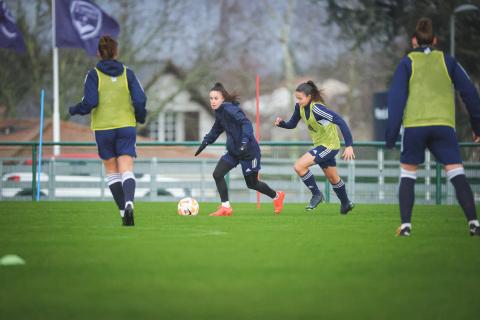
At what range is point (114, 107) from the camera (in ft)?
36.9

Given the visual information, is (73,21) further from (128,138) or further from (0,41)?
(128,138)

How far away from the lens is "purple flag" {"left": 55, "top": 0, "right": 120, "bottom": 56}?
28250mm

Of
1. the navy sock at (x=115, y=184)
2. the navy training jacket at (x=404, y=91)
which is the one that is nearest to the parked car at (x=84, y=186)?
the navy sock at (x=115, y=184)

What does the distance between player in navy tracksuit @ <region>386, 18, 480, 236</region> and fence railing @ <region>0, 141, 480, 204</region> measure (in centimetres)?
1045

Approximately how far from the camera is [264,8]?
165ft

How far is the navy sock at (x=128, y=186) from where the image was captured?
1134cm

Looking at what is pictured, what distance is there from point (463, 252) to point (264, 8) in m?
42.8

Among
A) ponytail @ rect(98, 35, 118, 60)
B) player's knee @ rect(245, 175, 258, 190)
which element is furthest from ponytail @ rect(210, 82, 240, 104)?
ponytail @ rect(98, 35, 118, 60)

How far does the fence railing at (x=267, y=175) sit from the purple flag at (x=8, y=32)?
2.24 meters

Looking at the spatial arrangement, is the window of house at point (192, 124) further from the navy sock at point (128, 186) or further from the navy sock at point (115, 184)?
the navy sock at point (128, 186)

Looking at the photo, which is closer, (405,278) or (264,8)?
(405,278)

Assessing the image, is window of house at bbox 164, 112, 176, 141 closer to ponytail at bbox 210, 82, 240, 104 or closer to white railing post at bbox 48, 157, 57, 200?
white railing post at bbox 48, 157, 57, 200

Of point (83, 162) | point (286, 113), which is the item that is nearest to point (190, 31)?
point (286, 113)

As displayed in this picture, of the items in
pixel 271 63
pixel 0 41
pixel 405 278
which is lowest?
pixel 405 278
